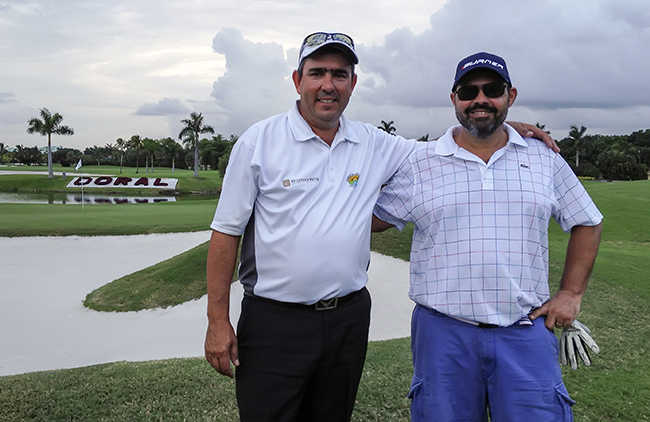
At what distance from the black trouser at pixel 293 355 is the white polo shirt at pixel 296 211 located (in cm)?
13

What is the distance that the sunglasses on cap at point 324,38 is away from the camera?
3.15 meters

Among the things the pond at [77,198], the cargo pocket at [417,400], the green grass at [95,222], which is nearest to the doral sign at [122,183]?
the pond at [77,198]

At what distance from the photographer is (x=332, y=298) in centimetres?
314

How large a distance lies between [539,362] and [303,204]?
1.60 m

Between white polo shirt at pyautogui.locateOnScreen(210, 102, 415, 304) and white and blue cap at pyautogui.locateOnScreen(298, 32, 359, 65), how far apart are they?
1.31 ft

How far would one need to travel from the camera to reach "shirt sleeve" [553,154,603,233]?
3158 millimetres

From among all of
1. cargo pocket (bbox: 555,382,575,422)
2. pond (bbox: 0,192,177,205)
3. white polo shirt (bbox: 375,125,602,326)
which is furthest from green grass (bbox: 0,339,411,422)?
pond (bbox: 0,192,177,205)

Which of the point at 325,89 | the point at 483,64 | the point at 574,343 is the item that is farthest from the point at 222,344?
the point at 483,64

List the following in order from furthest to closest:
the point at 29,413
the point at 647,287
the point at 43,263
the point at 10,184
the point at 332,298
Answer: the point at 10,184
the point at 43,263
the point at 647,287
the point at 29,413
the point at 332,298

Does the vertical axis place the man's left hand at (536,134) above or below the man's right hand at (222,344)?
above

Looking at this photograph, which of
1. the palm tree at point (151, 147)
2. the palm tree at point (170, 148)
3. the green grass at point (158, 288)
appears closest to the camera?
the green grass at point (158, 288)

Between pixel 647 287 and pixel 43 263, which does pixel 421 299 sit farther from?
pixel 43 263

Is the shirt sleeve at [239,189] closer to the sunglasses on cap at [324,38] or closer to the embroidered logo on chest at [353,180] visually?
the embroidered logo on chest at [353,180]

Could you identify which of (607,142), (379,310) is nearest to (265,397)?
(379,310)
